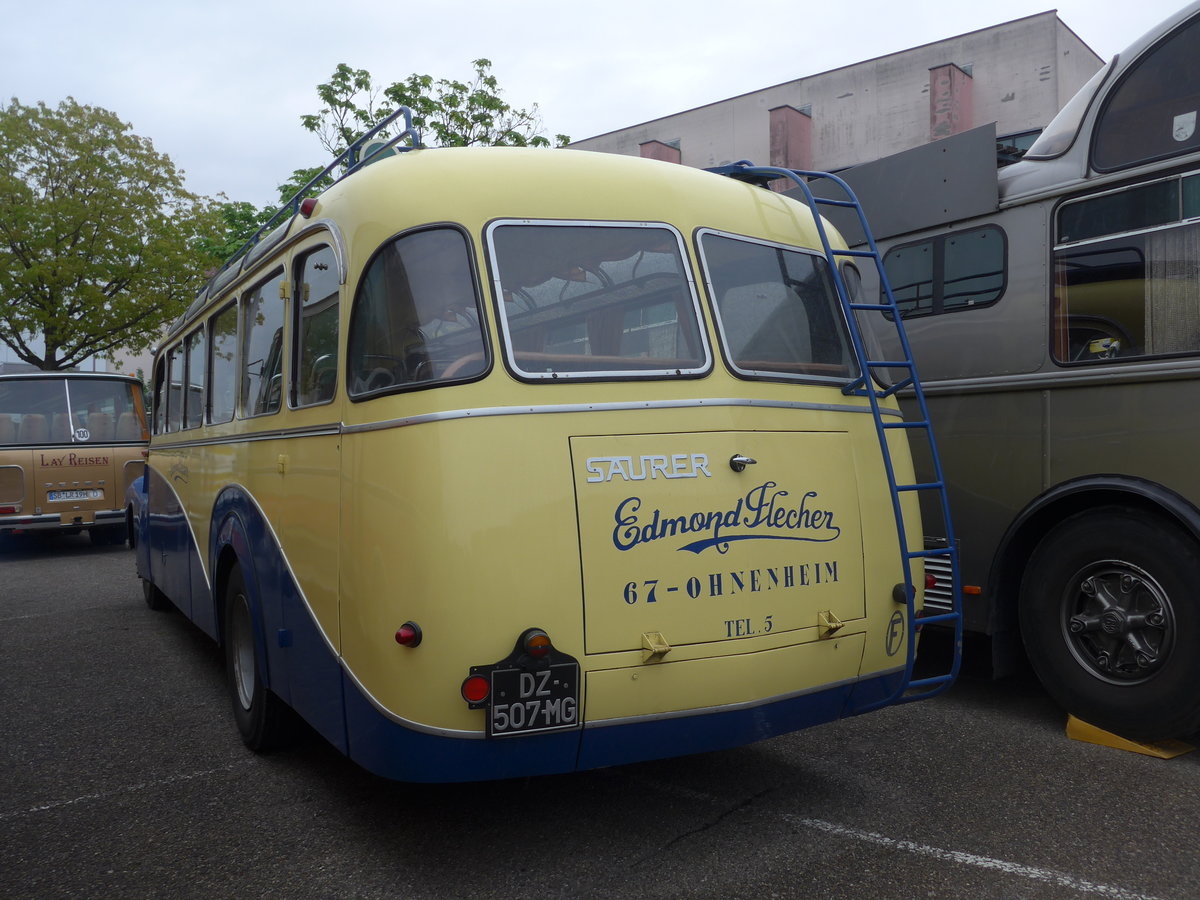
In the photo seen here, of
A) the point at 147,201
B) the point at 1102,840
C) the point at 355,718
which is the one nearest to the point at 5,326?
the point at 147,201

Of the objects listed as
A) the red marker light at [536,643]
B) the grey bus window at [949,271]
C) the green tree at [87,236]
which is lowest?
the red marker light at [536,643]

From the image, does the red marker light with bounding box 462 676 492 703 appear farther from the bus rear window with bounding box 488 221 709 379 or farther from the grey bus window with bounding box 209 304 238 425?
the grey bus window with bounding box 209 304 238 425

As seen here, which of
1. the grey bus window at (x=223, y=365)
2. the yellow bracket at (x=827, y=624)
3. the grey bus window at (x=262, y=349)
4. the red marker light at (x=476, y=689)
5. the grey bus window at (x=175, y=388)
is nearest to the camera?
the red marker light at (x=476, y=689)

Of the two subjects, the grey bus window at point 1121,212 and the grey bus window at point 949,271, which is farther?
the grey bus window at point 949,271

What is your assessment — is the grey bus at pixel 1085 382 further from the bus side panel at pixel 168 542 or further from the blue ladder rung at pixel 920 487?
the bus side panel at pixel 168 542

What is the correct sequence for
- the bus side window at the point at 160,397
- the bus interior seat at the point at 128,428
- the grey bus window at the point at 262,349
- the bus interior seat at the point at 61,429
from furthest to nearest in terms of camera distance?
the bus interior seat at the point at 128,428
the bus interior seat at the point at 61,429
the bus side window at the point at 160,397
the grey bus window at the point at 262,349

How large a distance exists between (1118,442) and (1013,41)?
25.2 m

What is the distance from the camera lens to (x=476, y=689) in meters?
3.30

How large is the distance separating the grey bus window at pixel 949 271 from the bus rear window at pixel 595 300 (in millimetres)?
2807

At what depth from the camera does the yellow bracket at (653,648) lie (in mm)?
3486

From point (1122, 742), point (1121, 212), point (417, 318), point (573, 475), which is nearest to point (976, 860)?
point (1122, 742)

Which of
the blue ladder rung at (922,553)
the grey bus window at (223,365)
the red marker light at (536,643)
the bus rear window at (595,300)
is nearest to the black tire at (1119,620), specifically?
the blue ladder rung at (922,553)

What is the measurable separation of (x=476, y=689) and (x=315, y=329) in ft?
5.81

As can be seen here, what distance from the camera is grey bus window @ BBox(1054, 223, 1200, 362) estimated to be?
490 cm
